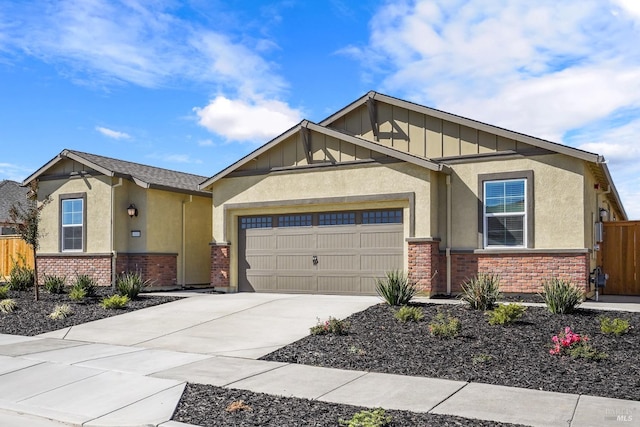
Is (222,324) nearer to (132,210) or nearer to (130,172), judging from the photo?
(132,210)

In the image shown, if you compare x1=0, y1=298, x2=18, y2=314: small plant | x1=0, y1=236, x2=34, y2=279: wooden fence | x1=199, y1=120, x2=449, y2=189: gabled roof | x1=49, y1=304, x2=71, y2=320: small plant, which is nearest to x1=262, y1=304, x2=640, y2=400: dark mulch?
x1=199, y1=120, x2=449, y2=189: gabled roof

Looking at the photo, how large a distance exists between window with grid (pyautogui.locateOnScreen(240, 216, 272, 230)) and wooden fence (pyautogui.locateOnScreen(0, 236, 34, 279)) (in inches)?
371

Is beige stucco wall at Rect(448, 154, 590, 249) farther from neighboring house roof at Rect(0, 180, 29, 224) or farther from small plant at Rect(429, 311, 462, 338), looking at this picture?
neighboring house roof at Rect(0, 180, 29, 224)

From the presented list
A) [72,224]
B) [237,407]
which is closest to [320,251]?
[72,224]

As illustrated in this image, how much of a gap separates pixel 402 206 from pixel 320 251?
2605 mm

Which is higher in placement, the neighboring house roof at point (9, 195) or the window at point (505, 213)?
the neighboring house roof at point (9, 195)

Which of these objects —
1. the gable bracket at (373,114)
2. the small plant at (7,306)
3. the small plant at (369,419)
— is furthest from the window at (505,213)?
the small plant at (7,306)

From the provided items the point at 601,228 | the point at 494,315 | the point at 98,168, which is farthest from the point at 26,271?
the point at 601,228

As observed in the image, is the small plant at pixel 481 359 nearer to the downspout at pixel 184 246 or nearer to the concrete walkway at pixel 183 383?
the concrete walkway at pixel 183 383

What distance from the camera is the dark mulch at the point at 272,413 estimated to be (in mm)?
6387

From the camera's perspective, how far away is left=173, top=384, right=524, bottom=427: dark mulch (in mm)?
6387

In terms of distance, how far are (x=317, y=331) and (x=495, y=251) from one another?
20.1 feet

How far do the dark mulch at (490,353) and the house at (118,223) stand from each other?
980cm

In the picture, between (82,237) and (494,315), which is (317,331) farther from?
(82,237)
